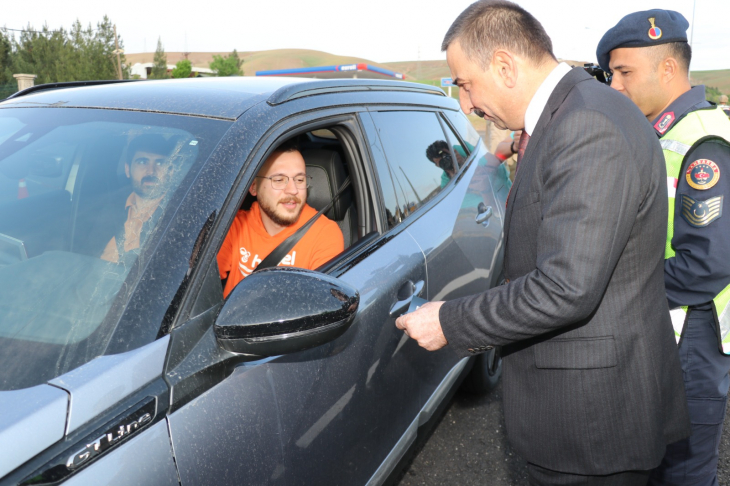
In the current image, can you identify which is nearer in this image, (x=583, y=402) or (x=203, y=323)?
(x=203, y=323)

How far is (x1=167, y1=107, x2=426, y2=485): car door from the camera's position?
4.11 ft

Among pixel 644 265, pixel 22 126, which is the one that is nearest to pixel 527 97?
pixel 644 265

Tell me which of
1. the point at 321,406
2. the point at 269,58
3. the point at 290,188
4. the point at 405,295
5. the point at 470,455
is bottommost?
the point at 470,455

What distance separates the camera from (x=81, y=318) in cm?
126

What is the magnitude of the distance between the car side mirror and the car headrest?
1322mm

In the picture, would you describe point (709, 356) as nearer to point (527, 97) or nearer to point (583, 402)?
point (583, 402)

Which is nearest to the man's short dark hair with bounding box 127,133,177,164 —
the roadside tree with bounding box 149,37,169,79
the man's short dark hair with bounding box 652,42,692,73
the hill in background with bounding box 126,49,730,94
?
the man's short dark hair with bounding box 652,42,692,73

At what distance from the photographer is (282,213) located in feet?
7.55

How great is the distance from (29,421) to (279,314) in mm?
499

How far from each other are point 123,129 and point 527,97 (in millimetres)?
1169

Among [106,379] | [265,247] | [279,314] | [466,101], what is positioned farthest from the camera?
[265,247]

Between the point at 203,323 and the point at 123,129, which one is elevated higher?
the point at 123,129

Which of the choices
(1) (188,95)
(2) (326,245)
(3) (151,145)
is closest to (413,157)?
(2) (326,245)

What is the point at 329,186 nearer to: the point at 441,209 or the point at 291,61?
the point at 441,209
